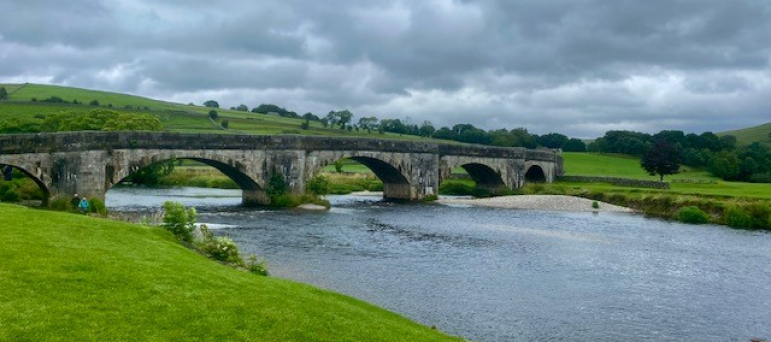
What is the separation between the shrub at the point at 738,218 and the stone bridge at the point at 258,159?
34143mm

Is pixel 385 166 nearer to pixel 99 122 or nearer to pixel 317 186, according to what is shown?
pixel 317 186

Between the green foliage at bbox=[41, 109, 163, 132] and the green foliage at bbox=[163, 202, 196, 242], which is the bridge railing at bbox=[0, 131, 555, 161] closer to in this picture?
the green foliage at bbox=[163, 202, 196, 242]

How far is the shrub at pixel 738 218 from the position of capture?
57.4m

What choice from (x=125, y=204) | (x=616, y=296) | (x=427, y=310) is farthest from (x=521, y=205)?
(x=427, y=310)

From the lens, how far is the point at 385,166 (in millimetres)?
82125

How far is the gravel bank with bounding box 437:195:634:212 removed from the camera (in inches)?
2899

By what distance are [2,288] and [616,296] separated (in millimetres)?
23000

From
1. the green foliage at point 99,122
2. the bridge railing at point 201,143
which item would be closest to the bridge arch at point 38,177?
the bridge railing at point 201,143

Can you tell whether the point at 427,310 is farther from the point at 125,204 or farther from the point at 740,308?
the point at 125,204

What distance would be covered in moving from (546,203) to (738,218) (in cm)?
2268

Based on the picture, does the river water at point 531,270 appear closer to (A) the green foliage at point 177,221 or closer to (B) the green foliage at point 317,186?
(A) the green foliage at point 177,221

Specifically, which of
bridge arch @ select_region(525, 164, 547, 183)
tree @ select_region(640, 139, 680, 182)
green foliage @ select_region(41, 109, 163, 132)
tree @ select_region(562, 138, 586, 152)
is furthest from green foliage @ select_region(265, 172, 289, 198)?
tree @ select_region(562, 138, 586, 152)

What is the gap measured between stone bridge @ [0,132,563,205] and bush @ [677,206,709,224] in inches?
1183

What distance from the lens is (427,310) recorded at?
81.2 feet
